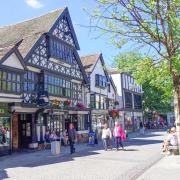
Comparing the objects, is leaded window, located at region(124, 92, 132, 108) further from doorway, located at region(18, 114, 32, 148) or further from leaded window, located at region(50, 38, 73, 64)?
doorway, located at region(18, 114, 32, 148)

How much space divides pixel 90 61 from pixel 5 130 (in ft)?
59.7

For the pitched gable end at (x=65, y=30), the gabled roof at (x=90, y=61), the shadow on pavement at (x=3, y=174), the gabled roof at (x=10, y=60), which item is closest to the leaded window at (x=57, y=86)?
the pitched gable end at (x=65, y=30)

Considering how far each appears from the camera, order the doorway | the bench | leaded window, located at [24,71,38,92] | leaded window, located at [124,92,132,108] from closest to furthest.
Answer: the bench < leaded window, located at [24,71,38,92] < the doorway < leaded window, located at [124,92,132,108]

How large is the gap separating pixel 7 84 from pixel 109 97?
21893 mm

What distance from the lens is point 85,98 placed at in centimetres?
3256

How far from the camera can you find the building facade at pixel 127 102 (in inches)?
1815

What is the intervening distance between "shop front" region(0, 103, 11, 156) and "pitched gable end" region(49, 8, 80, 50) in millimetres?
9033

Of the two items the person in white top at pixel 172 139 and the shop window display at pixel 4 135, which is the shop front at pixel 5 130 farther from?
the person in white top at pixel 172 139

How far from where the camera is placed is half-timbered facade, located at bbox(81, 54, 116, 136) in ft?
113

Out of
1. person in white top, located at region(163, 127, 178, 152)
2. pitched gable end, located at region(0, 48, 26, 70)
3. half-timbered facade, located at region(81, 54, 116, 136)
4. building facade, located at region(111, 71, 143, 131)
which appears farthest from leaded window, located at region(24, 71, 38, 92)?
building facade, located at region(111, 71, 143, 131)

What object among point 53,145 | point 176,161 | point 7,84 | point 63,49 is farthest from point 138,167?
point 63,49

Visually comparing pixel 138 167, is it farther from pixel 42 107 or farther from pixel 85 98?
pixel 85 98

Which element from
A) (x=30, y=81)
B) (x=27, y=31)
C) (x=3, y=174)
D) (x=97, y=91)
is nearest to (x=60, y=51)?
(x=27, y=31)

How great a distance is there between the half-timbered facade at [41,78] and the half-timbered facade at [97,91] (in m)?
2.52
